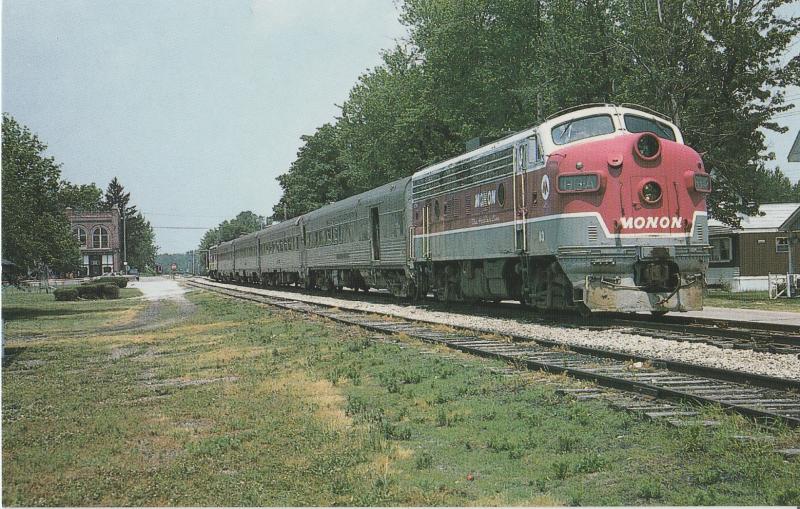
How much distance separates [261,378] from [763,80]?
26.2m

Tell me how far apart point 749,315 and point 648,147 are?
7293 mm

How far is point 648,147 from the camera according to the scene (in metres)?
16.8

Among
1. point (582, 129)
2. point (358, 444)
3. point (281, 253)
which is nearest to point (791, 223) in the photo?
point (582, 129)

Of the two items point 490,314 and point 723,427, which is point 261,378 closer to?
point 723,427

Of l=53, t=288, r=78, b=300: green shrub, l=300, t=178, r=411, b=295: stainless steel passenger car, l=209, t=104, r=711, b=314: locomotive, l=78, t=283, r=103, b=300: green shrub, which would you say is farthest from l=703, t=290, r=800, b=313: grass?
l=78, t=283, r=103, b=300: green shrub

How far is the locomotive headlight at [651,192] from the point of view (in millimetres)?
16578

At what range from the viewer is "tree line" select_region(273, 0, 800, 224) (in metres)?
30.7

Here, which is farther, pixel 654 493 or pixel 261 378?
pixel 261 378

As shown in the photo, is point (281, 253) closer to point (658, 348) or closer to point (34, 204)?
point (34, 204)

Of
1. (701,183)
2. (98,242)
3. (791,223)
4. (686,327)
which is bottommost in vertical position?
(686,327)

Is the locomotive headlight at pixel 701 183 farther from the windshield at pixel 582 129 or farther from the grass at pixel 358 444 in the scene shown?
the grass at pixel 358 444

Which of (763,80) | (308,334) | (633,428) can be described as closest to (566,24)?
(763,80)

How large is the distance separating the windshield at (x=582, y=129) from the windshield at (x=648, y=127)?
0.43 meters

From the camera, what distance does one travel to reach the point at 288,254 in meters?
48.6
